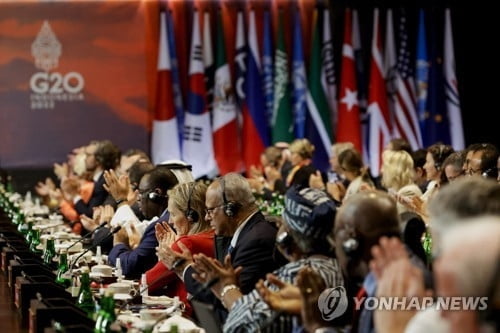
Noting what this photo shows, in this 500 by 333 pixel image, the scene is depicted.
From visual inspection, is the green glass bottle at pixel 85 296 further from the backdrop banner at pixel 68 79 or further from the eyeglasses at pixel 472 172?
the backdrop banner at pixel 68 79

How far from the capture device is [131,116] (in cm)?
1303

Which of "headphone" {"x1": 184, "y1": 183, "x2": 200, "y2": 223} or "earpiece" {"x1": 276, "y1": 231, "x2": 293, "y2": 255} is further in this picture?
"headphone" {"x1": 184, "y1": 183, "x2": 200, "y2": 223}

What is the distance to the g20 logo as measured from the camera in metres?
Answer: 12.8

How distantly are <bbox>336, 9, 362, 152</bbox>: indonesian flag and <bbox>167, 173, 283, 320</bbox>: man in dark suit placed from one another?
26.1ft

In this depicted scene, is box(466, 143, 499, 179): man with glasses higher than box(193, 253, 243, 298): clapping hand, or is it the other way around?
box(466, 143, 499, 179): man with glasses

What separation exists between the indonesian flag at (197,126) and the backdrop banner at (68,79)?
48cm

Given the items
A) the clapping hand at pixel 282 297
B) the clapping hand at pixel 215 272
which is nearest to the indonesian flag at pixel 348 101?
the clapping hand at pixel 215 272

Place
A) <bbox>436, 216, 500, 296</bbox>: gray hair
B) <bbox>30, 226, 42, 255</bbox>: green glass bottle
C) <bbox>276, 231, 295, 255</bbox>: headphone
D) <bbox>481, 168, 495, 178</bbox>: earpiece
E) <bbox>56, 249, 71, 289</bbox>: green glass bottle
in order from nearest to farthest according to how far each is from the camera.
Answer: <bbox>436, 216, 500, 296</bbox>: gray hair, <bbox>276, 231, 295, 255</bbox>: headphone, <bbox>56, 249, 71, 289</bbox>: green glass bottle, <bbox>481, 168, 495, 178</bbox>: earpiece, <bbox>30, 226, 42, 255</bbox>: green glass bottle

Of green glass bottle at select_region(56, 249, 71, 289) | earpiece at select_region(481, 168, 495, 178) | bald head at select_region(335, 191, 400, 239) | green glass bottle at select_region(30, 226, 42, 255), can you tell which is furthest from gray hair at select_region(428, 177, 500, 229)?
green glass bottle at select_region(30, 226, 42, 255)

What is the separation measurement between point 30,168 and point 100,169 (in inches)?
128

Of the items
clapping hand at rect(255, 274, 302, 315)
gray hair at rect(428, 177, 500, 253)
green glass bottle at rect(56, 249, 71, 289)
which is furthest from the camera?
green glass bottle at rect(56, 249, 71, 289)

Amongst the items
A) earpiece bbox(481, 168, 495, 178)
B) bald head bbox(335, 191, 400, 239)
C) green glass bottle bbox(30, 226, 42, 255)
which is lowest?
green glass bottle bbox(30, 226, 42, 255)

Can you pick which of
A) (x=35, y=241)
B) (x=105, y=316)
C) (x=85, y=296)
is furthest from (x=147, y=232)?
(x=105, y=316)

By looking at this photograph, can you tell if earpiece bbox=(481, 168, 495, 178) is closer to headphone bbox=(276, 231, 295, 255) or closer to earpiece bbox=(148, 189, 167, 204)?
earpiece bbox=(148, 189, 167, 204)
